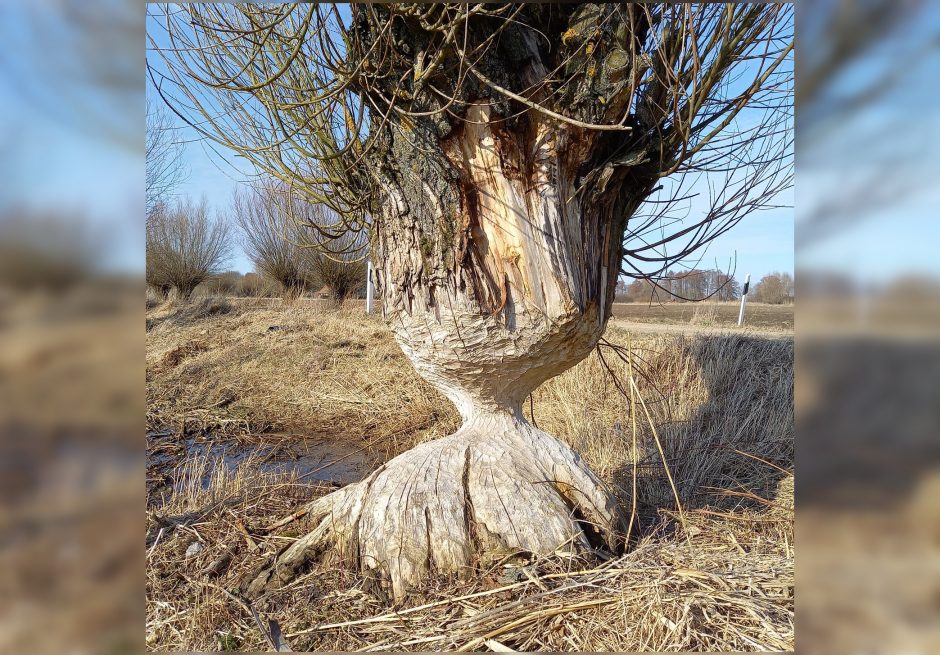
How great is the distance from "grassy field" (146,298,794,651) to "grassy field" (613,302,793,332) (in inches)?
89.4

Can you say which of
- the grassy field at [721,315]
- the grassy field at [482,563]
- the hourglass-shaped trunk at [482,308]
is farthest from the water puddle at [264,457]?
the grassy field at [721,315]

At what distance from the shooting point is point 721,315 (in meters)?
9.84

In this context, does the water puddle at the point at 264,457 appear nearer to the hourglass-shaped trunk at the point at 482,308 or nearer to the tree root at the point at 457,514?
the tree root at the point at 457,514

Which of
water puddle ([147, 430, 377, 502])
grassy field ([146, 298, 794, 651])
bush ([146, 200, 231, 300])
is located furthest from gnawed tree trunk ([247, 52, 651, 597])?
bush ([146, 200, 231, 300])

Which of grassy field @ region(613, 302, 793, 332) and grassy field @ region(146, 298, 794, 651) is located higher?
grassy field @ region(613, 302, 793, 332)

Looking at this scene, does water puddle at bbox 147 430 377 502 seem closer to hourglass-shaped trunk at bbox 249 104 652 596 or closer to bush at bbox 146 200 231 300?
hourglass-shaped trunk at bbox 249 104 652 596

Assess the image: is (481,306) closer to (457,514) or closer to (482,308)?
(482,308)

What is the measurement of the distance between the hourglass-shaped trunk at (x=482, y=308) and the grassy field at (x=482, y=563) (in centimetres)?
13

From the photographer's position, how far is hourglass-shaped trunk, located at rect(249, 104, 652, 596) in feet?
5.87

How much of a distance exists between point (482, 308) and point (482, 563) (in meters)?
0.92

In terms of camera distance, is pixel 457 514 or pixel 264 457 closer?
pixel 457 514

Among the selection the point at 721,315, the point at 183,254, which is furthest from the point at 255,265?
the point at 721,315

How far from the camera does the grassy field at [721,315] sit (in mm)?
8276
